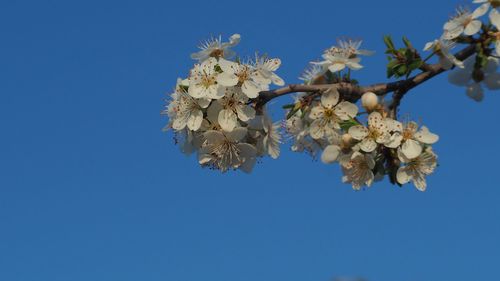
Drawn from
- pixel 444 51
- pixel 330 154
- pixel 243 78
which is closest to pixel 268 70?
pixel 243 78

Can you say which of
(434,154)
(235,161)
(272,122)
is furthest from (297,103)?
(434,154)

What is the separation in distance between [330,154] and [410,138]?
48cm

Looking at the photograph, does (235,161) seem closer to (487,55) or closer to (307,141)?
(307,141)

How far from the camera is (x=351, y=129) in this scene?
189 inches

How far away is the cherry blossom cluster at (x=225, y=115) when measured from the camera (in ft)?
16.7

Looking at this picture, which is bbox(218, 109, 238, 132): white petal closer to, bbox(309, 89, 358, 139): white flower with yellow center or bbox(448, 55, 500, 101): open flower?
bbox(309, 89, 358, 139): white flower with yellow center

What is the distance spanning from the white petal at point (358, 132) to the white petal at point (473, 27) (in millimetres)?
787

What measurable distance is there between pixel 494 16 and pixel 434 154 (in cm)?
90

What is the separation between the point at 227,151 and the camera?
5199 millimetres

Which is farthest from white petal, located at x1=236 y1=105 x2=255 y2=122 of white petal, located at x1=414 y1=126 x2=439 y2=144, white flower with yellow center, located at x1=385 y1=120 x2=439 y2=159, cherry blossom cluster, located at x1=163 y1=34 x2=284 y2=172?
white petal, located at x1=414 y1=126 x2=439 y2=144

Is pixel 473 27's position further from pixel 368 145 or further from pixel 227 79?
pixel 227 79

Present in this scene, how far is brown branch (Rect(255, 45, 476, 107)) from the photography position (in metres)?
4.66

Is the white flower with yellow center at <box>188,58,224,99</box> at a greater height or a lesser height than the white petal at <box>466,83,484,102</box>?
greater

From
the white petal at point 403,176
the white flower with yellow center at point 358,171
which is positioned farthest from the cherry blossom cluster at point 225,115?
the white petal at point 403,176
